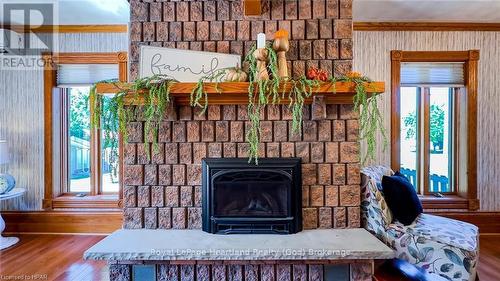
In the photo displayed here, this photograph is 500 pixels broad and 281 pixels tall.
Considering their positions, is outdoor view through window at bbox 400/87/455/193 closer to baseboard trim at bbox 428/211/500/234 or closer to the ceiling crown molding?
baseboard trim at bbox 428/211/500/234

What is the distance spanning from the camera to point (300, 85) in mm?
1810

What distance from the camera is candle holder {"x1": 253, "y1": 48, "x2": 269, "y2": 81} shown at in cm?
191

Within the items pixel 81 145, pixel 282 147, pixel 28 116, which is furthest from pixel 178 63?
pixel 28 116

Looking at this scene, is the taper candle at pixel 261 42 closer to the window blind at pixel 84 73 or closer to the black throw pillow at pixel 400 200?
the black throw pillow at pixel 400 200

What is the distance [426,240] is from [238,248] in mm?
1418

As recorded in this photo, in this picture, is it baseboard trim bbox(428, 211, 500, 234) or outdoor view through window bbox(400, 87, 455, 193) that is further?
outdoor view through window bbox(400, 87, 455, 193)

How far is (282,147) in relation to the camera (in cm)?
204

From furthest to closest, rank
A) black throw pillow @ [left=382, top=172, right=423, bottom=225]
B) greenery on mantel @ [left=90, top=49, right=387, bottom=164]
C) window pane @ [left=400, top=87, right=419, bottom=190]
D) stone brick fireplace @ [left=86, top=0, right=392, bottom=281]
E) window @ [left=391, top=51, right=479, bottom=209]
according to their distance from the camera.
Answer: window pane @ [left=400, top=87, right=419, bottom=190] < window @ [left=391, top=51, right=479, bottom=209] < black throw pillow @ [left=382, top=172, right=423, bottom=225] < stone brick fireplace @ [left=86, top=0, right=392, bottom=281] < greenery on mantel @ [left=90, top=49, right=387, bottom=164]

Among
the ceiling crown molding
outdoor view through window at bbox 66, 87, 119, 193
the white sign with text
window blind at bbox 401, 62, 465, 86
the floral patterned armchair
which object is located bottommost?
the floral patterned armchair

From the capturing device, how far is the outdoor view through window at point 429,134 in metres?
3.45

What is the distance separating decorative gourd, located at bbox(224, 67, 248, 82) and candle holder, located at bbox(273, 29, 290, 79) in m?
0.25

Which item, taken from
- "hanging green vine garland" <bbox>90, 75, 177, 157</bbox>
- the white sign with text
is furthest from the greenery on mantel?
the white sign with text

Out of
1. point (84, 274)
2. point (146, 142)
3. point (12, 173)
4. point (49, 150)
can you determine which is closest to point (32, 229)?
point (12, 173)

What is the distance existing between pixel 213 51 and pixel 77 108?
246 centimetres
